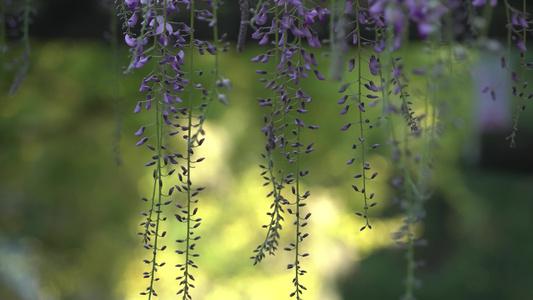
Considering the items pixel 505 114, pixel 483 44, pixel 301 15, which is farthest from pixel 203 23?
pixel 505 114

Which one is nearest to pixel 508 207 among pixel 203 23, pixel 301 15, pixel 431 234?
pixel 431 234

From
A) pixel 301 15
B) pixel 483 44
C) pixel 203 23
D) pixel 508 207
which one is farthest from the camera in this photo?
pixel 508 207

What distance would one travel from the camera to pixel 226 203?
333 centimetres

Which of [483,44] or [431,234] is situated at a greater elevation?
[431,234]

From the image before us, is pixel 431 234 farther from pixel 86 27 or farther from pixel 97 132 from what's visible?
pixel 86 27

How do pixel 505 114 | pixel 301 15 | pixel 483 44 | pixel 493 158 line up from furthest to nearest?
pixel 505 114
pixel 493 158
pixel 301 15
pixel 483 44

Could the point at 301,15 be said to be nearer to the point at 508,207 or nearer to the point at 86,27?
the point at 86,27

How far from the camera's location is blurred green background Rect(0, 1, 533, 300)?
9.14 ft

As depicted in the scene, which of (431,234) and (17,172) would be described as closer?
(17,172)

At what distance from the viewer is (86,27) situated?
1375 millimetres

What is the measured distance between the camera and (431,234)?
3143mm

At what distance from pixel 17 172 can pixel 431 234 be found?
1.94 metres

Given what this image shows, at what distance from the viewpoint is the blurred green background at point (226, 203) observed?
2.79 m

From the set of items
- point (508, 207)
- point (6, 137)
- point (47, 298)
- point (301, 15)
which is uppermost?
point (6, 137)
